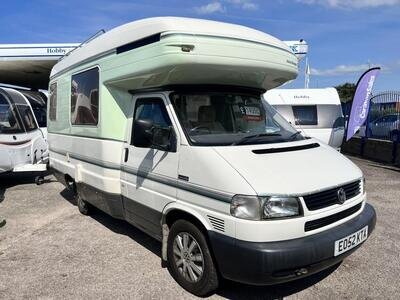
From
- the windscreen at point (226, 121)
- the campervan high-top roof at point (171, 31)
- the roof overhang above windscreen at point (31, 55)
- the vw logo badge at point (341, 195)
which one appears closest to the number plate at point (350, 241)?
the vw logo badge at point (341, 195)

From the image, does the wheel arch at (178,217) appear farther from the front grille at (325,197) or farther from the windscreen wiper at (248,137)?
the front grille at (325,197)

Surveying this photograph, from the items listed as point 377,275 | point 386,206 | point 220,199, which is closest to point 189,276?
point 220,199

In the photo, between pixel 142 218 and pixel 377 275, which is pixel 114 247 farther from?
pixel 377 275

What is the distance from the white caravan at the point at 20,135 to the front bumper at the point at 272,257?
7.55m

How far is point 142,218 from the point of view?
5340mm

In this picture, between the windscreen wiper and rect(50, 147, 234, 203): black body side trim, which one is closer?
rect(50, 147, 234, 203): black body side trim

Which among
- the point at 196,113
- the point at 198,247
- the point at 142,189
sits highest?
the point at 196,113

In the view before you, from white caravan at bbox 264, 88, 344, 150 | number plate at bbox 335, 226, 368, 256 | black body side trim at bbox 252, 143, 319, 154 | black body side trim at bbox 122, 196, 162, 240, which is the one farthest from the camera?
white caravan at bbox 264, 88, 344, 150

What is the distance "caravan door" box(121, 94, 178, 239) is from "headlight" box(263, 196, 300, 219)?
116cm

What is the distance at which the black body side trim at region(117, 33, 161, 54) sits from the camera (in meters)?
4.58

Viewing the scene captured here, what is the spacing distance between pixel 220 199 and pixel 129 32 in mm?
2435

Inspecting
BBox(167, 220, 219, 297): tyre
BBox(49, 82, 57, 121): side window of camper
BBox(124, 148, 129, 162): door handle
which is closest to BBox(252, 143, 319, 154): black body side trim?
BBox(167, 220, 219, 297): tyre

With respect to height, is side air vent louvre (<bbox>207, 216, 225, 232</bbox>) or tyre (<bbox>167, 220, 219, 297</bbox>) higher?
side air vent louvre (<bbox>207, 216, 225, 232</bbox>)

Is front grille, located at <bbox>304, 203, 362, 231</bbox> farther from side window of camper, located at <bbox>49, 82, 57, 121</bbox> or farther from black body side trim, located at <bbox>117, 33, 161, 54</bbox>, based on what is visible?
side window of camper, located at <bbox>49, 82, 57, 121</bbox>
